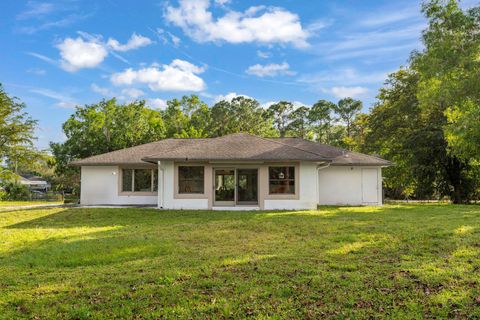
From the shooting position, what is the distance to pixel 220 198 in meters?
17.5

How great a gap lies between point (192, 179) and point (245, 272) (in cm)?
1140

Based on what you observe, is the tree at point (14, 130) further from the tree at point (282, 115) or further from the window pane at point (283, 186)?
the tree at point (282, 115)

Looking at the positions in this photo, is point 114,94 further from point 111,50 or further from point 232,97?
point 232,97

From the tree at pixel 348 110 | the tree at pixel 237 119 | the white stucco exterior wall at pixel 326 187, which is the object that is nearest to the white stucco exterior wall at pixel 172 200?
the white stucco exterior wall at pixel 326 187

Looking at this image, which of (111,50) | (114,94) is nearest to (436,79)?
(111,50)

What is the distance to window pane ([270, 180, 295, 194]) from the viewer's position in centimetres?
1678

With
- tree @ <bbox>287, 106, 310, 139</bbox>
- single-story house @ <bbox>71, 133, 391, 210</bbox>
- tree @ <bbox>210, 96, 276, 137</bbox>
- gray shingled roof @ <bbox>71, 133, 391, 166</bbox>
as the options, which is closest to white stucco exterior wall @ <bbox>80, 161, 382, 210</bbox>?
single-story house @ <bbox>71, 133, 391, 210</bbox>

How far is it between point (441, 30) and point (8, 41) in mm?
20004

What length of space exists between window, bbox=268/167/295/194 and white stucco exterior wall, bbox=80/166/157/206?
258 inches

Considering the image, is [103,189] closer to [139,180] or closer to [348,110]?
[139,180]

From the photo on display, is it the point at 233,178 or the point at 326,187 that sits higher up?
the point at 233,178

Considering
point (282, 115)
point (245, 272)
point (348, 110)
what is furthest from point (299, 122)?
point (245, 272)

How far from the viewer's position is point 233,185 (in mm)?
17578

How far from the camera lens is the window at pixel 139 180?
19578 millimetres
